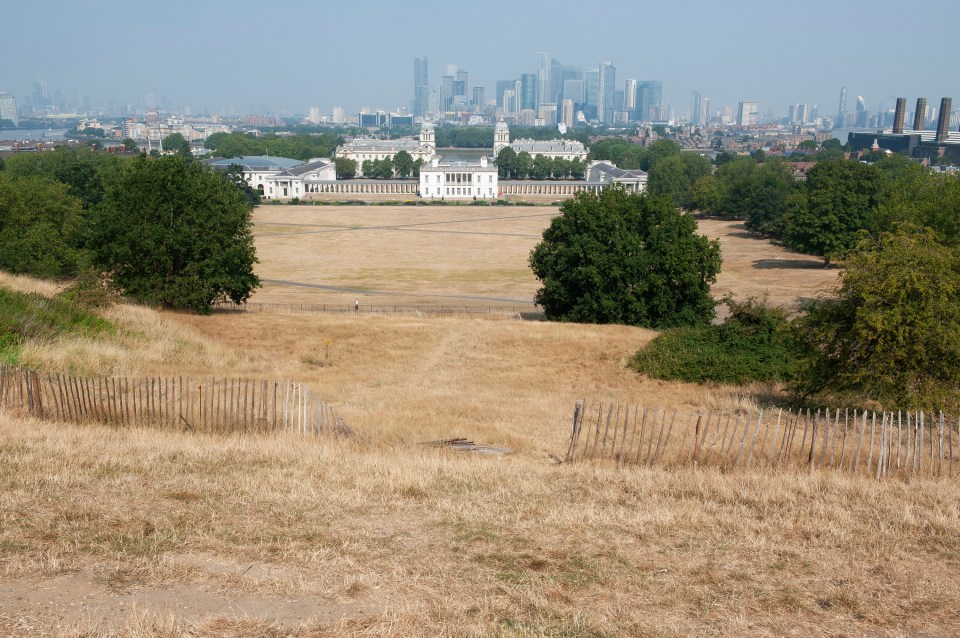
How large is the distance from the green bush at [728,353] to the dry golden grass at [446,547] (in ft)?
42.0

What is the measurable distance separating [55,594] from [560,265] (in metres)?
31.3

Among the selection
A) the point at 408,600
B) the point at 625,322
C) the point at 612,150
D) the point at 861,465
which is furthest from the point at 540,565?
the point at 612,150

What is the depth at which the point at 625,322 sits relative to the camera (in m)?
36.2

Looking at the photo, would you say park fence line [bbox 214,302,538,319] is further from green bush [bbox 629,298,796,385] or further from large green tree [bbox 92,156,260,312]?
green bush [bbox 629,298,796,385]

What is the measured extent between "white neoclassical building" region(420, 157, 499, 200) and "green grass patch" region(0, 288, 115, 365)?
383 feet

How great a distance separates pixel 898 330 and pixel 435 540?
12.7 meters

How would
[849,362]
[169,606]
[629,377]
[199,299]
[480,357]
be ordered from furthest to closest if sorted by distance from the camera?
[199,299], [480,357], [629,377], [849,362], [169,606]

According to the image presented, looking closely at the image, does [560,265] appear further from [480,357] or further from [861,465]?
[861,465]

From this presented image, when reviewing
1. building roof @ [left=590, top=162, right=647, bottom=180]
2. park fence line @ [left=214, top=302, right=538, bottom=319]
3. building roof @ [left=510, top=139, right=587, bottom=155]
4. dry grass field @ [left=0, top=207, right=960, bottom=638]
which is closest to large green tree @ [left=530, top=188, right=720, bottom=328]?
park fence line @ [left=214, top=302, right=538, bottom=319]

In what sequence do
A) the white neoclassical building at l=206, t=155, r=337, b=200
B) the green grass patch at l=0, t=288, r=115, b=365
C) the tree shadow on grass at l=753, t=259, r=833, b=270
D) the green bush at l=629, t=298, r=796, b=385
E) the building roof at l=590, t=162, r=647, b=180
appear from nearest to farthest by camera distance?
the green grass patch at l=0, t=288, r=115, b=365, the green bush at l=629, t=298, r=796, b=385, the tree shadow on grass at l=753, t=259, r=833, b=270, the white neoclassical building at l=206, t=155, r=337, b=200, the building roof at l=590, t=162, r=647, b=180

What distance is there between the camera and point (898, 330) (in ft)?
59.3

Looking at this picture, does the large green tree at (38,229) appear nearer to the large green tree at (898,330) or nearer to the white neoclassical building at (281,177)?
the large green tree at (898,330)

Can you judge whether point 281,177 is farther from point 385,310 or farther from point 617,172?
point 385,310

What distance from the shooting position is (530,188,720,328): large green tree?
36.0 meters
